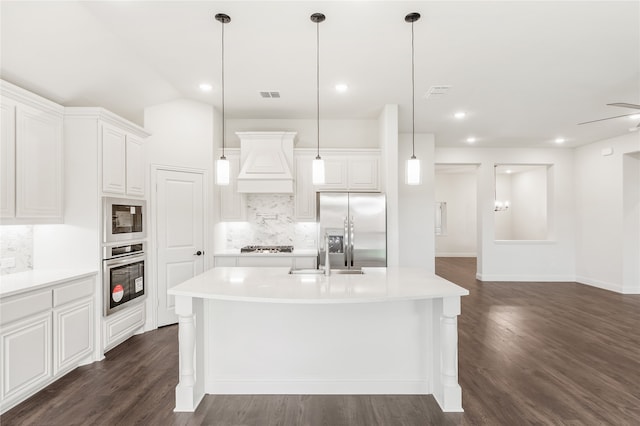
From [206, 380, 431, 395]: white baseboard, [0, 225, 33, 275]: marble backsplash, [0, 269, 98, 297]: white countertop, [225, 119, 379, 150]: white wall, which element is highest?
[225, 119, 379, 150]: white wall

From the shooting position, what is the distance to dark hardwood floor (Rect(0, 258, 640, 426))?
2.36m

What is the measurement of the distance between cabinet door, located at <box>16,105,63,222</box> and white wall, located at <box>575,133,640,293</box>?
8.52 meters

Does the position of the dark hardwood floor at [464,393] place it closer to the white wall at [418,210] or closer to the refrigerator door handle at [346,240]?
the refrigerator door handle at [346,240]

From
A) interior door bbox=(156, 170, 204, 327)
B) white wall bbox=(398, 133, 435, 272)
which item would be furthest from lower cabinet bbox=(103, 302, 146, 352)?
white wall bbox=(398, 133, 435, 272)

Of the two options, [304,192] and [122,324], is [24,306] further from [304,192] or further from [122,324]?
[304,192]

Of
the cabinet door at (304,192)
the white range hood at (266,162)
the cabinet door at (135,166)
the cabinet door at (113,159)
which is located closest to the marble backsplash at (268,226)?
the cabinet door at (304,192)

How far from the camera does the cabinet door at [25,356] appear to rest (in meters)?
2.35

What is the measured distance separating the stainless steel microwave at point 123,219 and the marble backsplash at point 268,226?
151 centimetres

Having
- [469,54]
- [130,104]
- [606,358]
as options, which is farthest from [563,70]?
[130,104]

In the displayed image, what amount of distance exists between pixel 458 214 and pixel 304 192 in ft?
29.0

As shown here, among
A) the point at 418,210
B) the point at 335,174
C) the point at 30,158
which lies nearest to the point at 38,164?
the point at 30,158

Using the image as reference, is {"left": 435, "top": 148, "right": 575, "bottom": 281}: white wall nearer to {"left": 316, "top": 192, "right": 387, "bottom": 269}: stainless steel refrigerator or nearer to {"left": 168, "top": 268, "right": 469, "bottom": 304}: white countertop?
{"left": 316, "top": 192, "right": 387, "bottom": 269}: stainless steel refrigerator

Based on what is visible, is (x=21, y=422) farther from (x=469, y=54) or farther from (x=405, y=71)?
(x=469, y=54)

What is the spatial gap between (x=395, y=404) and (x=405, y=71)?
10.5 ft
